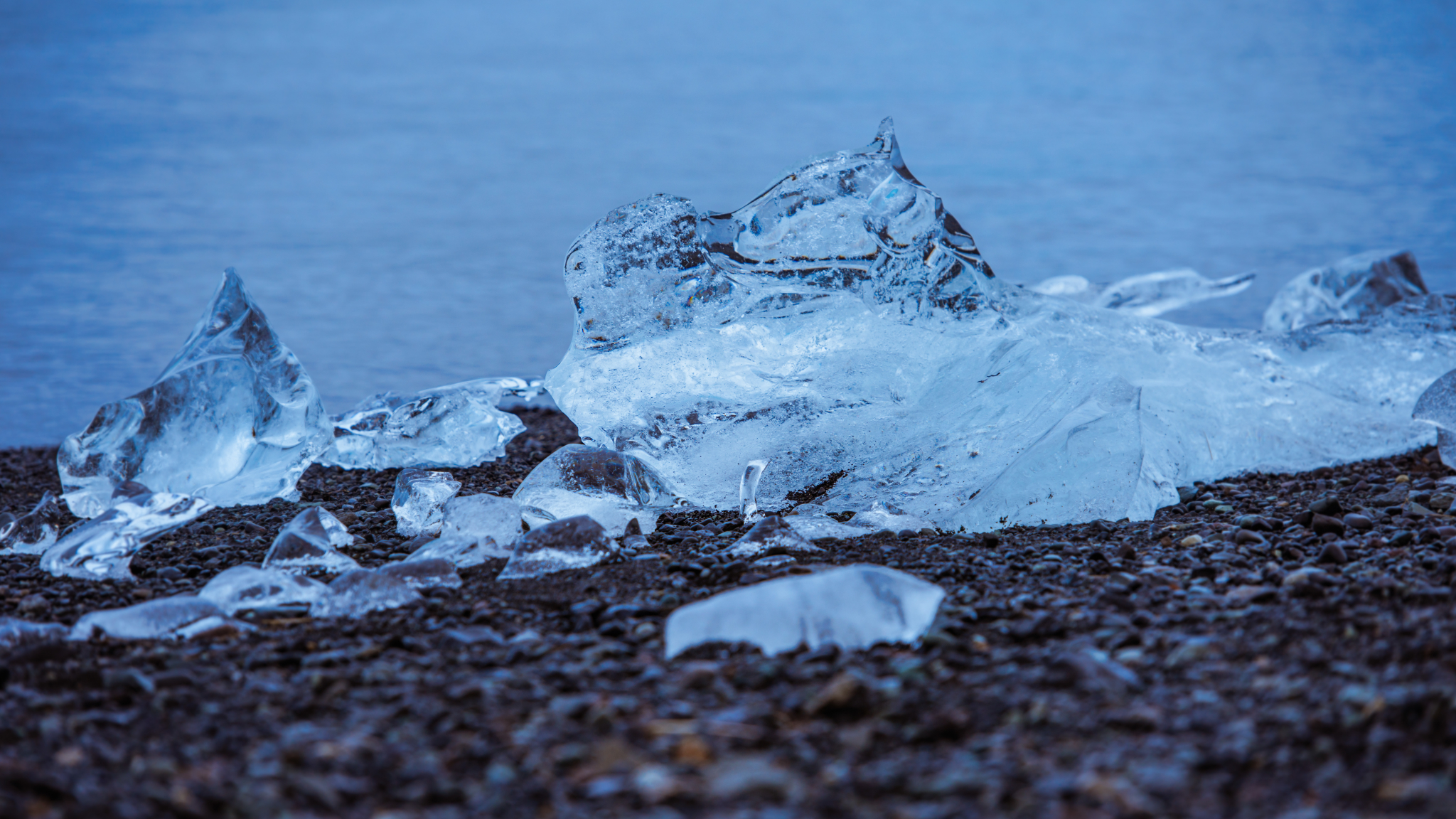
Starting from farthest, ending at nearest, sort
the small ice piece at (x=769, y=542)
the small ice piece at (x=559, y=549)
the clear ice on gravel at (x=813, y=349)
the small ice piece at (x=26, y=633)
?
the clear ice on gravel at (x=813, y=349) < the small ice piece at (x=769, y=542) < the small ice piece at (x=559, y=549) < the small ice piece at (x=26, y=633)

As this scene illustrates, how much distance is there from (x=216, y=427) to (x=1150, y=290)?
423cm

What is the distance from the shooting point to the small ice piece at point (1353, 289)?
5.27 meters

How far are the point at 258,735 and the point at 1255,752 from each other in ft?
4.67

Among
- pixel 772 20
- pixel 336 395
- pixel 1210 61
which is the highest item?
pixel 772 20

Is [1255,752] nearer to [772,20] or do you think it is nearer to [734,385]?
[734,385]

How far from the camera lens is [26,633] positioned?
2.29m

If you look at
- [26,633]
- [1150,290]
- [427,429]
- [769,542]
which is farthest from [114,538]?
[1150,290]

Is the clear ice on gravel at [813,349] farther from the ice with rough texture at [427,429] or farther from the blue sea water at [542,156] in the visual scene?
the blue sea water at [542,156]

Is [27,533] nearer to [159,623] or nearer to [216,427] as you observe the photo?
[216,427]

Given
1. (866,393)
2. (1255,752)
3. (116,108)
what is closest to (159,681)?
(1255,752)

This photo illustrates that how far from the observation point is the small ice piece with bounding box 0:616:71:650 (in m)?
2.25

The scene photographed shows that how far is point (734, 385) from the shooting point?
348 cm

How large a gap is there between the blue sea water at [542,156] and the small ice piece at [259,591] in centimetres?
315

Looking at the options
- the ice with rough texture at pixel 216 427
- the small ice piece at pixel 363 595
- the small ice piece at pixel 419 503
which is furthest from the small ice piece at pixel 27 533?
the small ice piece at pixel 363 595
